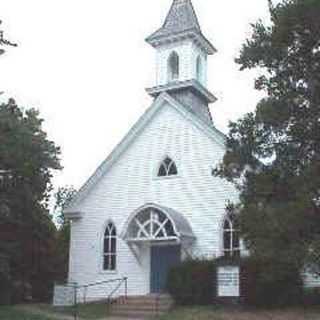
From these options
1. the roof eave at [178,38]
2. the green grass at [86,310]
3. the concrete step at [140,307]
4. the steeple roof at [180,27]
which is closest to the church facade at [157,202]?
the roof eave at [178,38]

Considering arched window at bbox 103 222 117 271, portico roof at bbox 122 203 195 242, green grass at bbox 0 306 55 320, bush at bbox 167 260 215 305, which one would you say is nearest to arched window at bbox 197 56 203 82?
portico roof at bbox 122 203 195 242

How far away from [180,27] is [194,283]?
13.2 meters

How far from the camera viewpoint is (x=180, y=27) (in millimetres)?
33219

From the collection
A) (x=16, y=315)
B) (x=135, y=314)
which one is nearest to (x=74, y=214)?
(x=135, y=314)

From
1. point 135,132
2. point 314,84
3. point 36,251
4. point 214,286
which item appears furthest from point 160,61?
point 314,84

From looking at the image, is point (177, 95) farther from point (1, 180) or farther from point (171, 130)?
point (1, 180)

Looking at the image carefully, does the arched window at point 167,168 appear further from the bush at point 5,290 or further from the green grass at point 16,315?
the green grass at point 16,315

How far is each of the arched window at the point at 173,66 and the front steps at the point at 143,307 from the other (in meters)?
10.9

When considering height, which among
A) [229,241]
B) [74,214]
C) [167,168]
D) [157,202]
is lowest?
[229,241]

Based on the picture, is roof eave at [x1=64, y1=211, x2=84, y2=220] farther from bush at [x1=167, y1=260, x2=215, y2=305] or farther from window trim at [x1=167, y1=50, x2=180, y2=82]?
Answer: window trim at [x1=167, y1=50, x2=180, y2=82]

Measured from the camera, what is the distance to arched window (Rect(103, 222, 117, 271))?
96.8ft

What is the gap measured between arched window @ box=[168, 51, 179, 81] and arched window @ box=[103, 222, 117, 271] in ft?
25.2

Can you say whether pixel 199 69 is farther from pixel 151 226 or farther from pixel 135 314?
pixel 135 314

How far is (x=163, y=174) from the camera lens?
1160 inches
